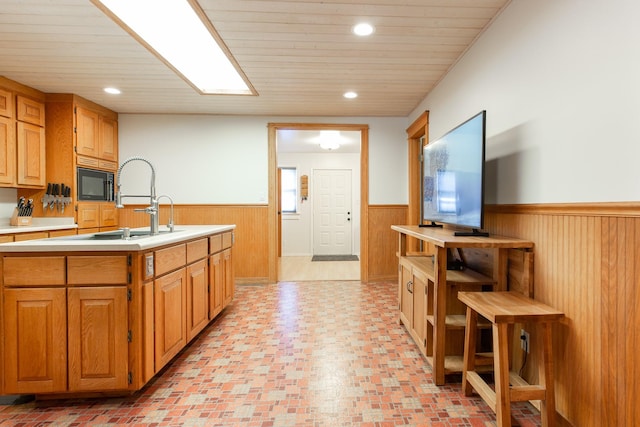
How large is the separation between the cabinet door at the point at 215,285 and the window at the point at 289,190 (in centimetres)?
421

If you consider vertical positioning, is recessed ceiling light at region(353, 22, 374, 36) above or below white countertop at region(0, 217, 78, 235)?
above

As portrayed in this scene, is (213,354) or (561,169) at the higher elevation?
(561,169)

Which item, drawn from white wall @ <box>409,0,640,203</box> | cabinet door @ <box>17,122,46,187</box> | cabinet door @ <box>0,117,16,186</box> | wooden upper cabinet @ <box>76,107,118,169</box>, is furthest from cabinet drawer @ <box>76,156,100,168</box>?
white wall @ <box>409,0,640,203</box>

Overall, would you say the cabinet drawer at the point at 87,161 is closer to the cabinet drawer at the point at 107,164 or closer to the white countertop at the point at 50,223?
the cabinet drawer at the point at 107,164

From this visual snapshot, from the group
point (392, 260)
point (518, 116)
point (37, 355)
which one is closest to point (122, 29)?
point (37, 355)

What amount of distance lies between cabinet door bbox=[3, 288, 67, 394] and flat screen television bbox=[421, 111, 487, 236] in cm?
240

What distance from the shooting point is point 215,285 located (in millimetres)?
2846

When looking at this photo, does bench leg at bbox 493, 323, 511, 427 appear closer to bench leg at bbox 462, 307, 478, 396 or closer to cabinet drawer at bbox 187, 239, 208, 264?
bench leg at bbox 462, 307, 478, 396

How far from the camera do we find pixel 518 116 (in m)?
1.89

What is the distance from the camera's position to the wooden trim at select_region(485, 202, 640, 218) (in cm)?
118

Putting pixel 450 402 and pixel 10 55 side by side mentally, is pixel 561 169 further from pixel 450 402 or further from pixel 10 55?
pixel 10 55

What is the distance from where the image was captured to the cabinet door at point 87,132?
3.72m

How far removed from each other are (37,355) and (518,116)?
303 centimetres

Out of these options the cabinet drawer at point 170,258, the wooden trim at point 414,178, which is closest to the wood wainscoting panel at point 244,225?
the wooden trim at point 414,178
